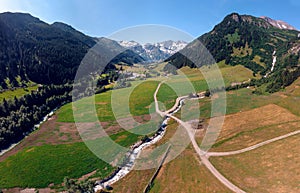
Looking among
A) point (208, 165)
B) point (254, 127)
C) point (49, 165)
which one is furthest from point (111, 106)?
point (208, 165)

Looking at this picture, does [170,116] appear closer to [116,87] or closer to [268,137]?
[268,137]

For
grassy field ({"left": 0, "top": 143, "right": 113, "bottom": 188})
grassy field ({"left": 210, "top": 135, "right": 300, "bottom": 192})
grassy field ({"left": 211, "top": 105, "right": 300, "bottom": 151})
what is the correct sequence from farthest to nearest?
grassy field ({"left": 211, "top": 105, "right": 300, "bottom": 151}) < grassy field ({"left": 0, "top": 143, "right": 113, "bottom": 188}) < grassy field ({"left": 210, "top": 135, "right": 300, "bottom": 192})

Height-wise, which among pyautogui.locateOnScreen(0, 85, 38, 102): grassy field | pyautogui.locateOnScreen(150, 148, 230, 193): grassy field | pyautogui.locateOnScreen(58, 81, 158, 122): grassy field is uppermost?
pyautogui.locateOnScreen(0, 85, 38, 102): grassy field

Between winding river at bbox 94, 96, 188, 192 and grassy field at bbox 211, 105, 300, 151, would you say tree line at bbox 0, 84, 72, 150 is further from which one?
grassy field at bbox 211, 105, 300, 151

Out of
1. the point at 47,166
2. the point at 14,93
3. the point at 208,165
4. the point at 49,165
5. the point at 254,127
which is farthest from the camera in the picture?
the point at 14,93

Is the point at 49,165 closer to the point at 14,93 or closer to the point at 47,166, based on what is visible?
the point at 47,166

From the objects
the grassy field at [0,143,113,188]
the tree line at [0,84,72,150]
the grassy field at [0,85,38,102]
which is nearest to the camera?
the grassy field at [0,143,113,188]

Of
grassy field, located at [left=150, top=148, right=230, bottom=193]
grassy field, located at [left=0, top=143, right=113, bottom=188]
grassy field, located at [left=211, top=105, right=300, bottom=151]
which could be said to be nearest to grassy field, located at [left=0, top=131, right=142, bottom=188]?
grassy field, located at [left=0, top=143, right=113, bottom=188]

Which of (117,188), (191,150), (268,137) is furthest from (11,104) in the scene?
(268,137)

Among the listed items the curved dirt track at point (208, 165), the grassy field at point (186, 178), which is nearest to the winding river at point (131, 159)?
the curved dirt track at point (208, 165)
